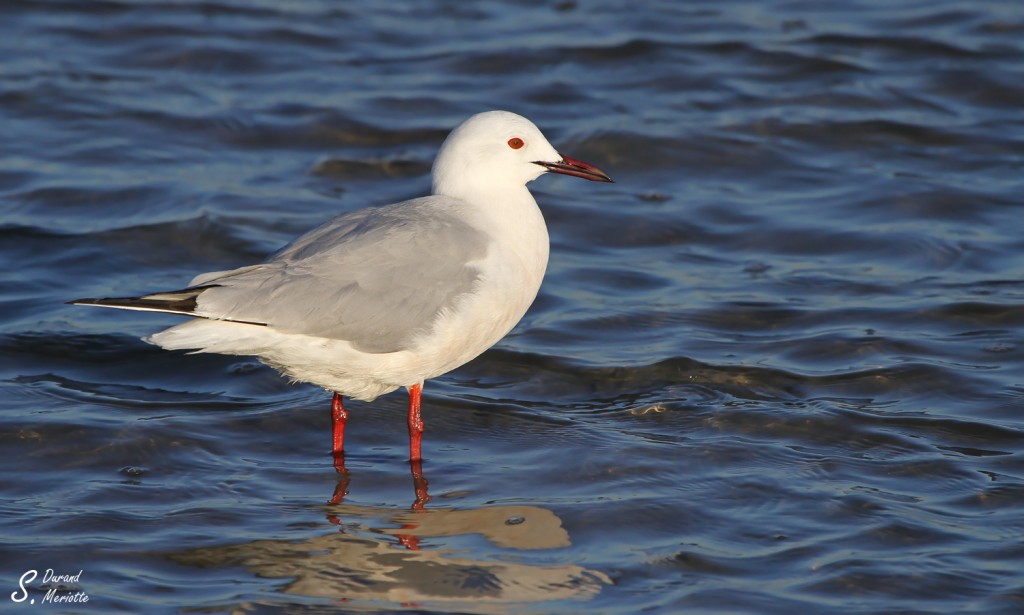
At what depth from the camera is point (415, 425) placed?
7.03 m

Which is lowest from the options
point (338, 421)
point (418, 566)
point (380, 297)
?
point (418, 566)

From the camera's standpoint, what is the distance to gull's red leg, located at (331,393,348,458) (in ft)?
23.3

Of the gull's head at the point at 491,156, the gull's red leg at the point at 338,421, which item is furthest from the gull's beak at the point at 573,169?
the gull's red leg at the point at 338,421

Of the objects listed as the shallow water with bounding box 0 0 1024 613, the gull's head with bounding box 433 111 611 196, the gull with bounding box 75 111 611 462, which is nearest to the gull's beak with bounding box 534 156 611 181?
the gull's head with bounding box 433 111 611 196

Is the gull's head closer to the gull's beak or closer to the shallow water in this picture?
the gull's beak

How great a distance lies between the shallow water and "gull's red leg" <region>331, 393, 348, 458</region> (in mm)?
99

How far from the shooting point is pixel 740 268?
31.8ft

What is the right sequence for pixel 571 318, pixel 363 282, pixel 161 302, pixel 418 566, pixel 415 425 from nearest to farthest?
pixel 418 566, pixel 161 302, pixel 363 282, pixel 415 425, pixel 571 318

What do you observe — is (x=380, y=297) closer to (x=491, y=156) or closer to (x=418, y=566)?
(x=491, y=156)

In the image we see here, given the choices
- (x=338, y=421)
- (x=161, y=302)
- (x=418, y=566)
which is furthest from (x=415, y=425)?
(x=161, y=302)

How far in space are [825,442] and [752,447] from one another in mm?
410

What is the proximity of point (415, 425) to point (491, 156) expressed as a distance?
1.42 metres

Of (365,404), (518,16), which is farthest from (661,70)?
(365,404)

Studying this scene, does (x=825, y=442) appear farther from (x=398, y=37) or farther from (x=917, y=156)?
(x=398, y=37)
